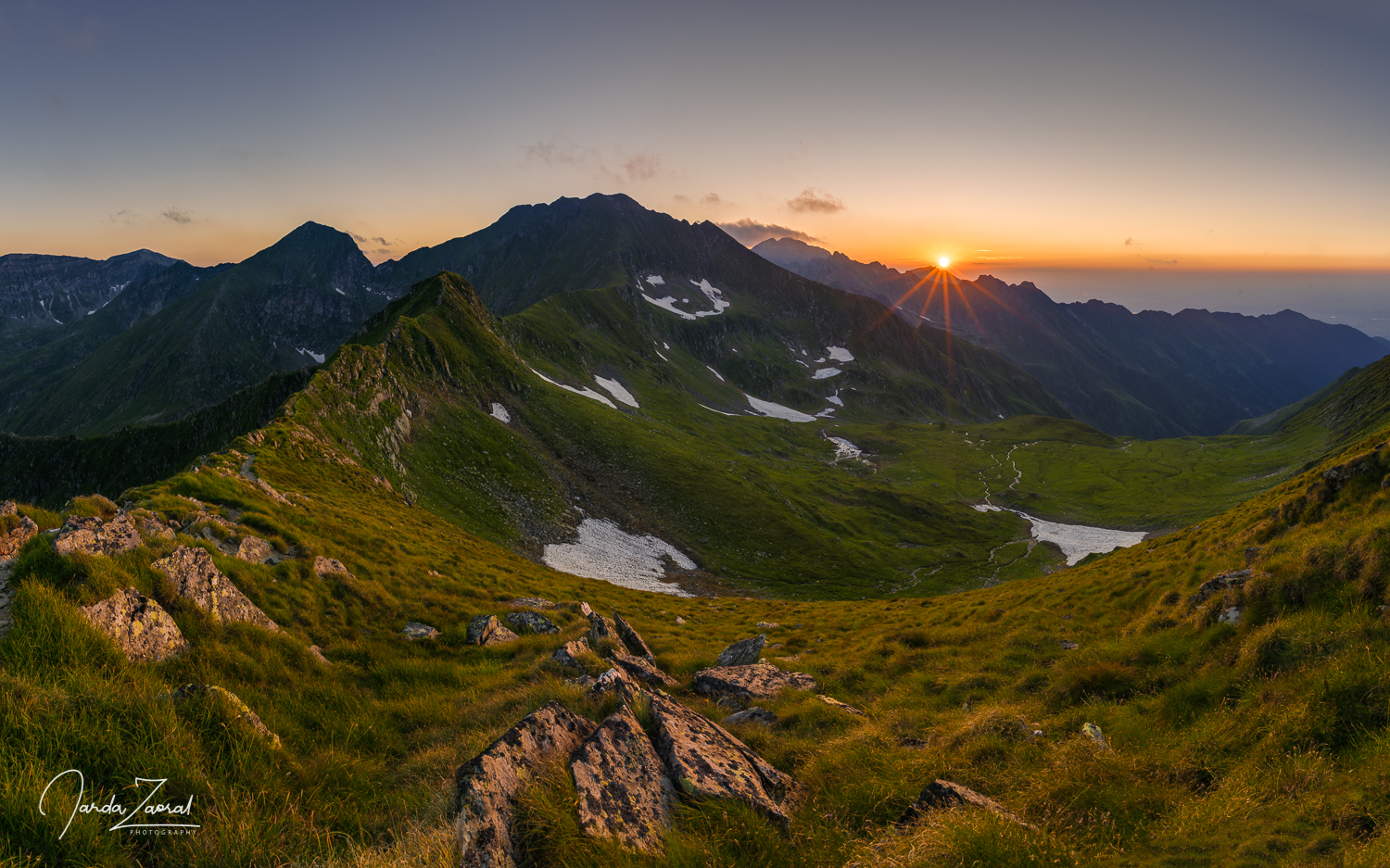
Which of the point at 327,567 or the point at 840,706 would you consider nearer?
the point at 840,706

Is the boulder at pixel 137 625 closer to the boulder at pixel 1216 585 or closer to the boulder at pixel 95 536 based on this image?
the boulder at pixel 95 536

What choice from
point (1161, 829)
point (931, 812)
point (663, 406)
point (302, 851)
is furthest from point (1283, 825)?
point (663, 406)

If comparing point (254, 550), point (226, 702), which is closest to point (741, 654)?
point (226, 702)

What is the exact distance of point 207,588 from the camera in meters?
11.2

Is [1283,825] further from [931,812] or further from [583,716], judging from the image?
[583,716]

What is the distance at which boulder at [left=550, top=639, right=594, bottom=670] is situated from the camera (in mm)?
12039

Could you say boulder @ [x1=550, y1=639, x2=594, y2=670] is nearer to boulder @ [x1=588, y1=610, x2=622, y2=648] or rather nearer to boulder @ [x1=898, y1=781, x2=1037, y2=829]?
boulder @ [x1=588, y1=610, x2=622, y2=648]

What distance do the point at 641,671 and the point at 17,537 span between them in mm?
13276

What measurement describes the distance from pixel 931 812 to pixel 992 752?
142 inches

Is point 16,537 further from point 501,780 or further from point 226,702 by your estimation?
point 501,780

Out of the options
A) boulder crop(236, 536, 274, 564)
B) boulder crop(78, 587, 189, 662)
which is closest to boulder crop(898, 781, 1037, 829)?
boulder crop(78, 587, 189, 662)

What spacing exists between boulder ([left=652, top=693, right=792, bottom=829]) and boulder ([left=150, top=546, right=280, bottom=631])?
9.76 m

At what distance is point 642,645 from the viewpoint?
16.8m

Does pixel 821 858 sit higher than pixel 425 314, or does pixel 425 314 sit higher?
pixel 425 314
